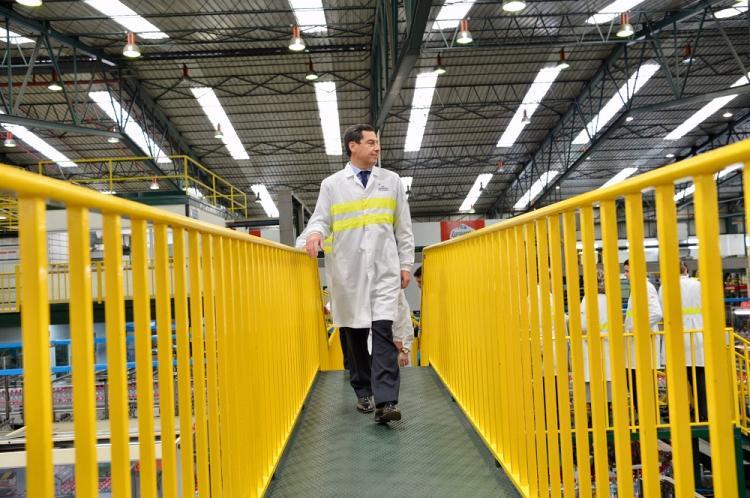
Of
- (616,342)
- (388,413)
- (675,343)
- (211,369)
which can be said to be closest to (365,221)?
(388,413)

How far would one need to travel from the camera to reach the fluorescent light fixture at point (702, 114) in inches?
766

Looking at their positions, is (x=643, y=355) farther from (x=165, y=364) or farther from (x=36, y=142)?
(x=36, y=142)

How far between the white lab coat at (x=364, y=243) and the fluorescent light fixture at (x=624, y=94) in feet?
45.5

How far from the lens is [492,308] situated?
3.03m

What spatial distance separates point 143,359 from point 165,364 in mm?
172

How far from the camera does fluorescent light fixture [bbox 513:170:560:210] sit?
2739 cm

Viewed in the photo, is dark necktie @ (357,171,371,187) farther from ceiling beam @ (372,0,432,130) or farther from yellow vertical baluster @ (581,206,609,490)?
ceiling beam @ (372,0,432,130)

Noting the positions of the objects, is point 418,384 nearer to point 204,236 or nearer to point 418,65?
point 204,236

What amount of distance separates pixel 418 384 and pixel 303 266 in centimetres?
154

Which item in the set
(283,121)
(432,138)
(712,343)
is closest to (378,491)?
(712,343)

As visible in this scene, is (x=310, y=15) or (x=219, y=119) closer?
(x=310, y=15)

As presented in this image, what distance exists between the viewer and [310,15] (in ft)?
44.4

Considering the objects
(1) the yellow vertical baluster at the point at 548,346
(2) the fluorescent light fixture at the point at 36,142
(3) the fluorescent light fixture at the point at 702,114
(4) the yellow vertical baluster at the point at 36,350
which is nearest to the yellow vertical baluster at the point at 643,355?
(1) the yellow vertical baluster at the point at 548,346

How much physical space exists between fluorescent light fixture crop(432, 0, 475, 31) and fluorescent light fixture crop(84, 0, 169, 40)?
6.82 meters
